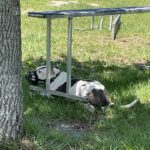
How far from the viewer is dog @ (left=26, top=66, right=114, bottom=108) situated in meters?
5.38

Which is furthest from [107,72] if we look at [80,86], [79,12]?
[79,12]

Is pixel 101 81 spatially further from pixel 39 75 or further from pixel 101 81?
pixel 39 75

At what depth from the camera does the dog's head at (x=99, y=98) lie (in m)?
5.36

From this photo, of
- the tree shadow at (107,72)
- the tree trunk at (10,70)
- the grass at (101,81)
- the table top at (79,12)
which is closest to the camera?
the tree trunk at (10,70)

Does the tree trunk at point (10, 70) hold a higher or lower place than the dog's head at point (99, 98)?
higher

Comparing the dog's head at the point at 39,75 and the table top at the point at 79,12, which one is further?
the dog's head at the point at 39,75

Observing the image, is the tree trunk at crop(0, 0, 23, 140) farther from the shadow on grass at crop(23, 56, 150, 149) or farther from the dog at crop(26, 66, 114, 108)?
the dog at crop(26, 66, 114, 108)

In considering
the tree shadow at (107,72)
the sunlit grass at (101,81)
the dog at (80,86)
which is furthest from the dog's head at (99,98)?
the tree shadow at (107,72)

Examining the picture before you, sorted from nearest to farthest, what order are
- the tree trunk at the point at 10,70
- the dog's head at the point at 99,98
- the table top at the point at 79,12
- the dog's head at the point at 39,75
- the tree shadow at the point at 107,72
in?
the tree trunk at the point at 10,70
the table top at the point at 79,12
the dog's head at the point at 99,98
the dog's head at the point at 39,75
the tree shadow at the point at 107,72

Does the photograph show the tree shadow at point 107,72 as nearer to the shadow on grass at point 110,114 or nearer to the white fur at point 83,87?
the shadow on grass at point 110,114

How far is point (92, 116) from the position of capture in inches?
204

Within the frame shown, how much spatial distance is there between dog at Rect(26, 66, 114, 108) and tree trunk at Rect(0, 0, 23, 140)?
1.43m

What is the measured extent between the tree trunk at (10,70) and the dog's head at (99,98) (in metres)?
1.42

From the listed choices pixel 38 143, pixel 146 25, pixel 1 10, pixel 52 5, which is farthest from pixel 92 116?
pixel 52 5
